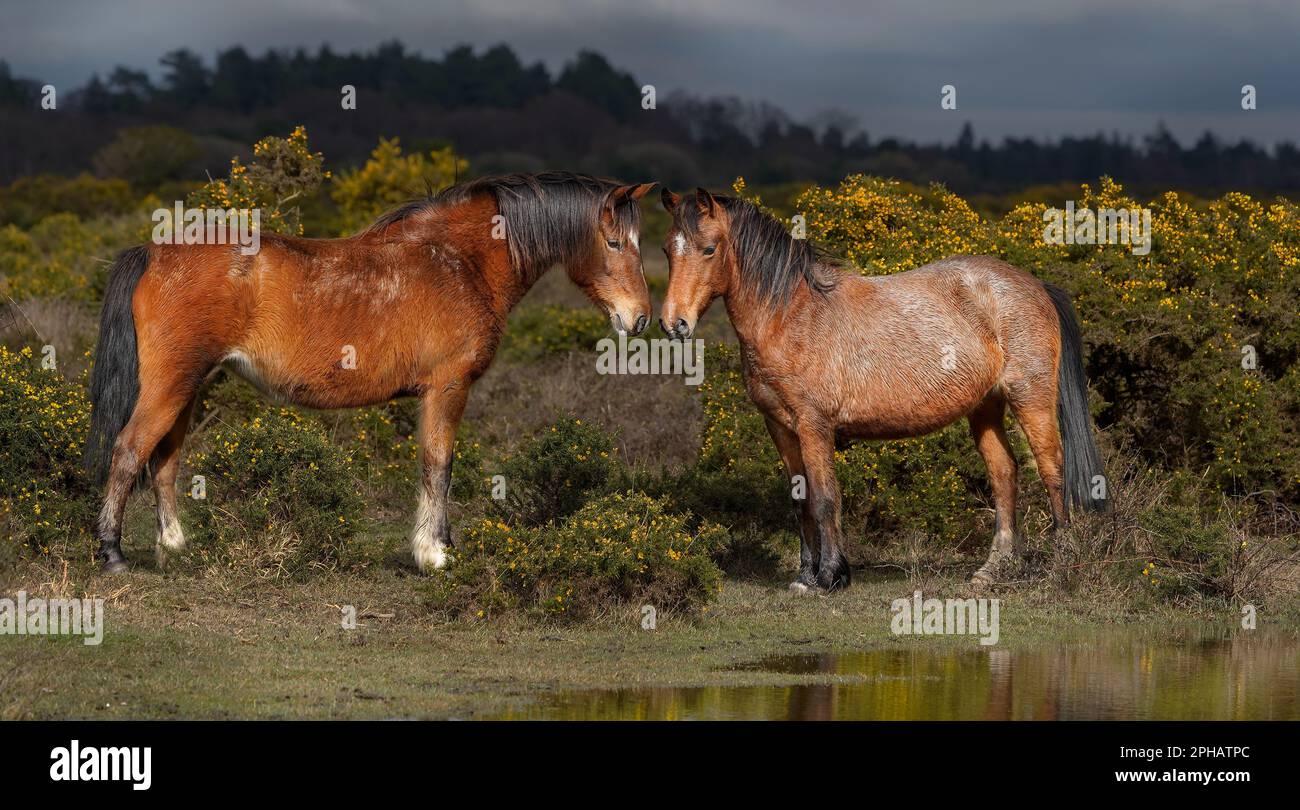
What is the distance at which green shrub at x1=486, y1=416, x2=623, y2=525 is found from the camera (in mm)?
11445

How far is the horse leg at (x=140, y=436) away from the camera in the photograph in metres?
10.2

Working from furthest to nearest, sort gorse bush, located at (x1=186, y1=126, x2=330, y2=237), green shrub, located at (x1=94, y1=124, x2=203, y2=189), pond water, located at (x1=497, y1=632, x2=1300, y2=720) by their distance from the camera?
green shrub, located at (x1=94, y1=124, x2=203, y2=189) → gorse bush, located at (x1=186, y1=126, x2=330, y2=237) → pond water, located at (x1=497, y1=632, x2=1300, y2=720)

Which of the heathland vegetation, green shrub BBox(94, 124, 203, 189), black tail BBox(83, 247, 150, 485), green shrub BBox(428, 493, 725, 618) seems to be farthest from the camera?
green shrub BBox(94, 124, 203, 189)

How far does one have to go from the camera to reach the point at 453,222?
11250 mm

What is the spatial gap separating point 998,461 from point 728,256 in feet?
8.85

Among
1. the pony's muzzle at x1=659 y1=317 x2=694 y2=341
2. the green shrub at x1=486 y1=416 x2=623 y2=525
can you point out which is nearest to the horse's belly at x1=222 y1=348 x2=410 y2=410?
the green shrub at x1=486 y1=416 x2=623 y2=525

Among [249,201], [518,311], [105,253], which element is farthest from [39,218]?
[249,201]

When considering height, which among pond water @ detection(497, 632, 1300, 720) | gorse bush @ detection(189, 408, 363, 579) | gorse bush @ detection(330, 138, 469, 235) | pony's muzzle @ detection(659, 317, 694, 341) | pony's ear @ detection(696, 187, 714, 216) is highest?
gorse bush @ detection(330, 138, 469, 235)

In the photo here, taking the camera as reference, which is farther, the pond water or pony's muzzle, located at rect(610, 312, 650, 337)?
pony's muzzle, located at rect(610, 312, 650, 337)

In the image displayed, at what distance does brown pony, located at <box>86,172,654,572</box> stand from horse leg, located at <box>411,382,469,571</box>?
1 centimetres

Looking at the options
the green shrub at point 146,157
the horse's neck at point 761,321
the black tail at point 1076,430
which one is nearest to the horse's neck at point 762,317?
the horse's neck at point 761,321

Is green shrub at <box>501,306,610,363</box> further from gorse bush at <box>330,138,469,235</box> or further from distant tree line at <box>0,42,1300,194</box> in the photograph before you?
distant tree line at <box>0,42,1300,194</box>

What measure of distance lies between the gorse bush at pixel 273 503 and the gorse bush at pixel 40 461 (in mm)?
844

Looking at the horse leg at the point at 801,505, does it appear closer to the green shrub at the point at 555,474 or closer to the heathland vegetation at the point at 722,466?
the heathland vegetation at the point at 722,466
